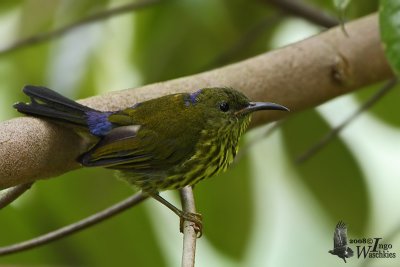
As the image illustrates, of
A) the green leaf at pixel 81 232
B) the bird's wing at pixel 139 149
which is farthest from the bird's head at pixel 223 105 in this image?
the green leaf at pixel 81 232

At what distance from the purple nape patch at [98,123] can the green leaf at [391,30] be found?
48.5 inches

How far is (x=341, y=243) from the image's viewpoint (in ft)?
11.7

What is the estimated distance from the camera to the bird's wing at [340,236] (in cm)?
357

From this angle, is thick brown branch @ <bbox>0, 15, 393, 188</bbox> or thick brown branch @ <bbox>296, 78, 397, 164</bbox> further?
thick brown branch @ <bbox>296, 78, 397, 164</bbox>

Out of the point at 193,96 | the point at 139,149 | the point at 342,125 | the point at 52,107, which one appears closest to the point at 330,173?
the point at 342,125

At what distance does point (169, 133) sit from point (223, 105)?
0.25m

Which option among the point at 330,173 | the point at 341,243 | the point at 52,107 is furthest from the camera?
the point at 330,173

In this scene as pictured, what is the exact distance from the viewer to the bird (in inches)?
124

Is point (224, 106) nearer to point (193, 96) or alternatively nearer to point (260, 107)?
point (193, 96)

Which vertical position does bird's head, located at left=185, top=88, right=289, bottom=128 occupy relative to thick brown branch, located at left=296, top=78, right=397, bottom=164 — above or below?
below

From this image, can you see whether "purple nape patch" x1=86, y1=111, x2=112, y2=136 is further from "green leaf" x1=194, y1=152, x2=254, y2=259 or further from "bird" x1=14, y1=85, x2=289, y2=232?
"green leaf" x1=194, y1=152, x2=254, y2=259

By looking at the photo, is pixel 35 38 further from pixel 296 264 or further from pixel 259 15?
pixel 296 264

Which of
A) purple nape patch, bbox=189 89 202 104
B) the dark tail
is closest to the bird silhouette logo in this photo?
purple nape patch, bbox=189 89 202 104

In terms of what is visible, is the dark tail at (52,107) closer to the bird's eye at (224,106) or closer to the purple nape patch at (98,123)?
the purple nape patch at (98,123)
